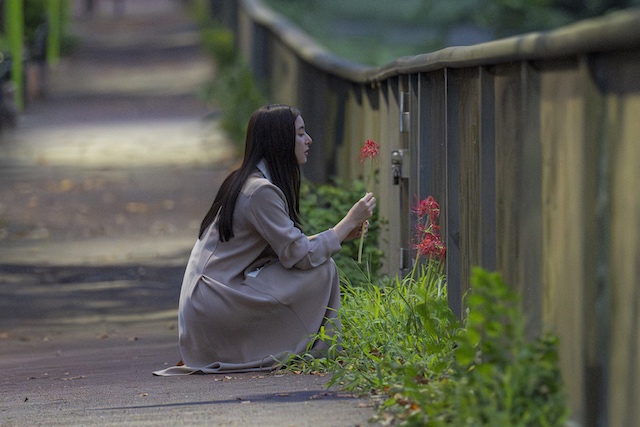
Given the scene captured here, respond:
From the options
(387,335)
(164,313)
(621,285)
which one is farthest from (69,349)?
(621,285)

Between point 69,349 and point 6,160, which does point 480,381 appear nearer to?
point 69,349

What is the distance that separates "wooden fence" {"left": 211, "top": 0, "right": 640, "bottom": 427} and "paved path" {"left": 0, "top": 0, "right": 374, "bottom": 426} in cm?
84

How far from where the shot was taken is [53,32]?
27.4 meters

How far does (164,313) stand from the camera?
8.85 meters

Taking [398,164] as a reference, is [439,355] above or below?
below

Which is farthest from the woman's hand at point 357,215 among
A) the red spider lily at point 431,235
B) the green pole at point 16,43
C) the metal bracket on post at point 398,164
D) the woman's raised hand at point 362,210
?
the green pole at point 16,43

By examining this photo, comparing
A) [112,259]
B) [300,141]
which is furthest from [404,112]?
[112,259]

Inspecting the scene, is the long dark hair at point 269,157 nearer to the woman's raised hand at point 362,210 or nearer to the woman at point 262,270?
the woman at point 262,270

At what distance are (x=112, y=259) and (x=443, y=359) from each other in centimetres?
663

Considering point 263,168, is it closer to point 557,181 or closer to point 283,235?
point 283,235

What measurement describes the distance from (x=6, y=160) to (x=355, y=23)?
64.4 ft

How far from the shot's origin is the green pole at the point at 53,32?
26.2 m

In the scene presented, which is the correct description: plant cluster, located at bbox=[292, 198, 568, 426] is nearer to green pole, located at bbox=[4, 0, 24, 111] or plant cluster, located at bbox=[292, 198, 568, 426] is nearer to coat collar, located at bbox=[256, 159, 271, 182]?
coat collar, located at bbox=[256, 159, 271, 182]

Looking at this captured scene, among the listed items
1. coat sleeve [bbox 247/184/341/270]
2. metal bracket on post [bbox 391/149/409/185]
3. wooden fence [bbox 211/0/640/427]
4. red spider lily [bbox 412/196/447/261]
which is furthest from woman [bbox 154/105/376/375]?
metal bracket on post [bbox 391/149/409/185]
